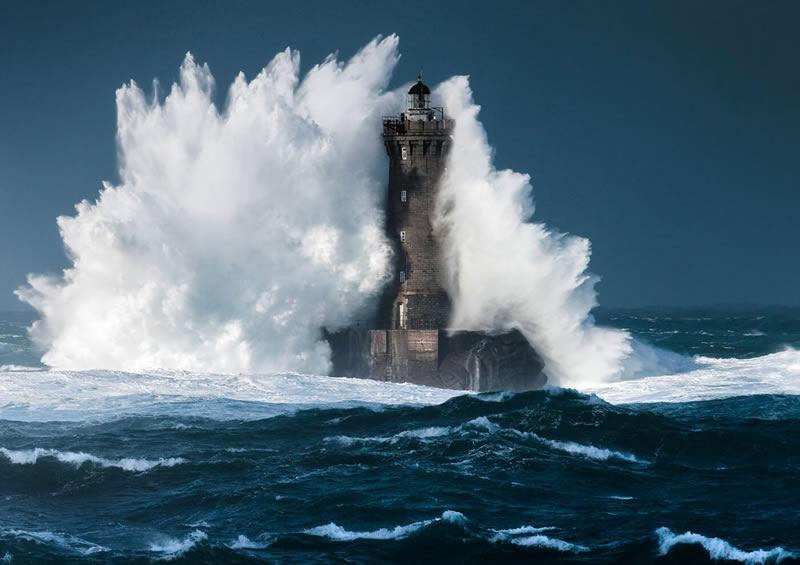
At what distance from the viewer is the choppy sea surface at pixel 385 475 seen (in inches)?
636

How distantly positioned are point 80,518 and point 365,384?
17267 millimetres

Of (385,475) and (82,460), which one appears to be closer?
(385,475)

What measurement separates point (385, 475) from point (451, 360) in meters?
15.7

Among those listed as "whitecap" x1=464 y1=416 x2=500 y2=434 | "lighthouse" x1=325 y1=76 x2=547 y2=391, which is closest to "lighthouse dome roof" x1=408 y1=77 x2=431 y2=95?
"lighthouse" x1=325 y1=76 x2=547 y2=391

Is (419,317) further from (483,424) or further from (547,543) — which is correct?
(547,543)

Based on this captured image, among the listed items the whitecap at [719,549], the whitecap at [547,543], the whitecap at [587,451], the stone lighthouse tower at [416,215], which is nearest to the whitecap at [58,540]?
the whitecap at [547,543]

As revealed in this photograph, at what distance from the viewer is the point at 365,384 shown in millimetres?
34531

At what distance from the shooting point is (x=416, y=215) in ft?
123

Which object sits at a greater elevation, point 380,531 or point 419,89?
point 419,89

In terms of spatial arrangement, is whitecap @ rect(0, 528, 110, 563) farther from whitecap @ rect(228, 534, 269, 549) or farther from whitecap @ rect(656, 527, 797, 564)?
whitecap @ rect(656, 527, 797, 564)

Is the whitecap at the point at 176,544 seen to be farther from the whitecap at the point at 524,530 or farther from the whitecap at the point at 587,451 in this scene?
the whitecap at the point at 587,451

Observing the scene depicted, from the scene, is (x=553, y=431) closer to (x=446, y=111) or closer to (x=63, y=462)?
(x=63, y=462)

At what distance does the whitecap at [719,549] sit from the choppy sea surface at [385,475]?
0.14ft

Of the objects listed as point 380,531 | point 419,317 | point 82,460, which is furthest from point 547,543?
point 419,317
